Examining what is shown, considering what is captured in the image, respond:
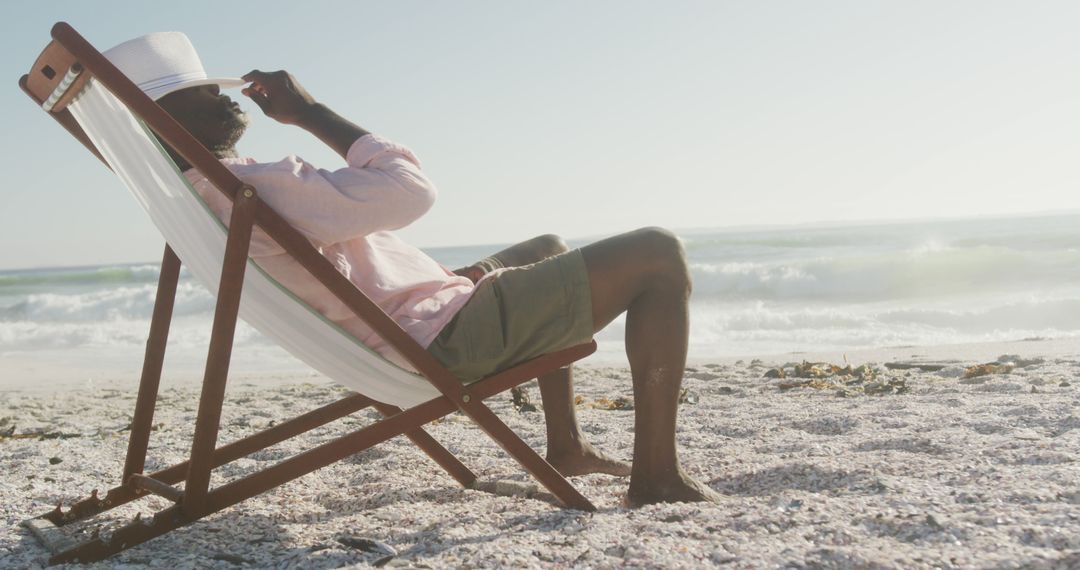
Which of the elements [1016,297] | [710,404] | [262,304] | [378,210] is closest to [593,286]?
[378,210]

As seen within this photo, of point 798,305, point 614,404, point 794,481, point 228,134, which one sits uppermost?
point 228,134

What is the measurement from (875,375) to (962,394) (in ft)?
2.95

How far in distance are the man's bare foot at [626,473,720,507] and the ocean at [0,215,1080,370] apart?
5.33 meters

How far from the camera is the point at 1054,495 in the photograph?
2.18 m

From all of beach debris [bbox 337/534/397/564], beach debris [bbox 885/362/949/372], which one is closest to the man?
beach debris [bbox 337/534/397/564]

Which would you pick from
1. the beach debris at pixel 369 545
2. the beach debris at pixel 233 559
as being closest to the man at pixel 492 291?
the beach debris at pixel 369 545

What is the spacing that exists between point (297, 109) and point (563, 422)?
4.44 feet

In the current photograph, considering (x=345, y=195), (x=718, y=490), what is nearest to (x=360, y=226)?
(x=345, y=195)

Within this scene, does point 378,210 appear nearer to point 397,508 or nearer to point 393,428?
point 393,428

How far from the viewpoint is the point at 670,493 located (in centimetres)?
242

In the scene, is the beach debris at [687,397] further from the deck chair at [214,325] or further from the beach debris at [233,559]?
the beach debris at [233,559]

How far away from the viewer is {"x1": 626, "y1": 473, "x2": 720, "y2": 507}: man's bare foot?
7.93ft

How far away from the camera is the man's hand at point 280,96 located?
2.37 m

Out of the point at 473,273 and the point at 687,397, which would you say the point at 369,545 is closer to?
the point at 473,273
